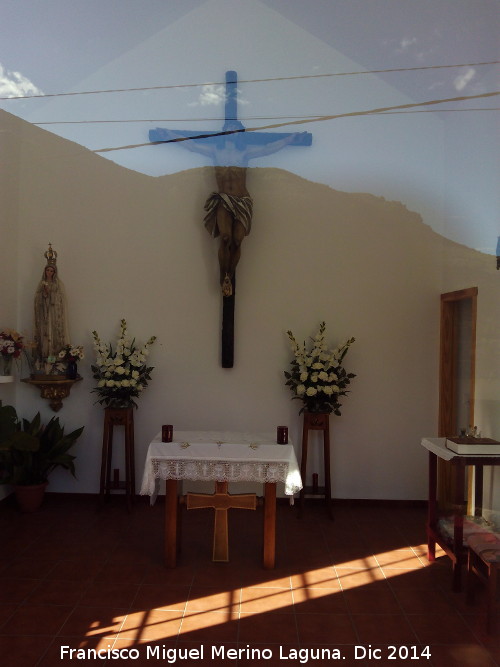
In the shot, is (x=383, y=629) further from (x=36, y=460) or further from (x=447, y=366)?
(x=36, y=460)

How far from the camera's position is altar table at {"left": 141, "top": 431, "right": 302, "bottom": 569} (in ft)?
13.5

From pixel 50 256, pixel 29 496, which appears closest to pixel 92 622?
pixel 29 496

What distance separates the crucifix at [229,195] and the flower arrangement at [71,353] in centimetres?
125

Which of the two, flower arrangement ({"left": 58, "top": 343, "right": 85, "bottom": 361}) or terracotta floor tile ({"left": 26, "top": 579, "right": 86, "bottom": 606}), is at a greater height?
flower arrangement ({"left": 58, "top": 343, "right": 85, "bottom": 361})

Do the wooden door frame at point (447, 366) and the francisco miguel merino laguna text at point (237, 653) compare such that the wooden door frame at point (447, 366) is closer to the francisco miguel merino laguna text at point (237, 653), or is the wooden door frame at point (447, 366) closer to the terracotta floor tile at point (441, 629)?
the terracotta floor tile at point (441, 629)

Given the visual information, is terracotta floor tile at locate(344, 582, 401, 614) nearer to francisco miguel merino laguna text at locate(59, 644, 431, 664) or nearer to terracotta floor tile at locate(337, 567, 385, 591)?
terracotta floor tile at locate(337, 567, 385, 591)

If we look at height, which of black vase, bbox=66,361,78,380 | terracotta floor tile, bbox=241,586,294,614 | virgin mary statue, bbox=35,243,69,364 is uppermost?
virgin mary statue, bbox=35,243,69,364

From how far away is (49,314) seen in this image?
17.6 feet

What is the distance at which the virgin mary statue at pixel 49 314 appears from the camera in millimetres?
5375

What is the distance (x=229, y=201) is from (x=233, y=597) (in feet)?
10.1

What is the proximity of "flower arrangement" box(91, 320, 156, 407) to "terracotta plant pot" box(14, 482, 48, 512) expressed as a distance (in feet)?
2.95

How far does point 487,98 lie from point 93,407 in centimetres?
418

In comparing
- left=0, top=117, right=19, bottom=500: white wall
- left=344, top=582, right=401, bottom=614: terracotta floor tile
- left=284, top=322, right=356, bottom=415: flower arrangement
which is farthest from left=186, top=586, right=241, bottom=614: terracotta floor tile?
left=0, top=117, right=19, bottom=500: white wall

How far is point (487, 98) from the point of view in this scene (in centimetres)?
272
